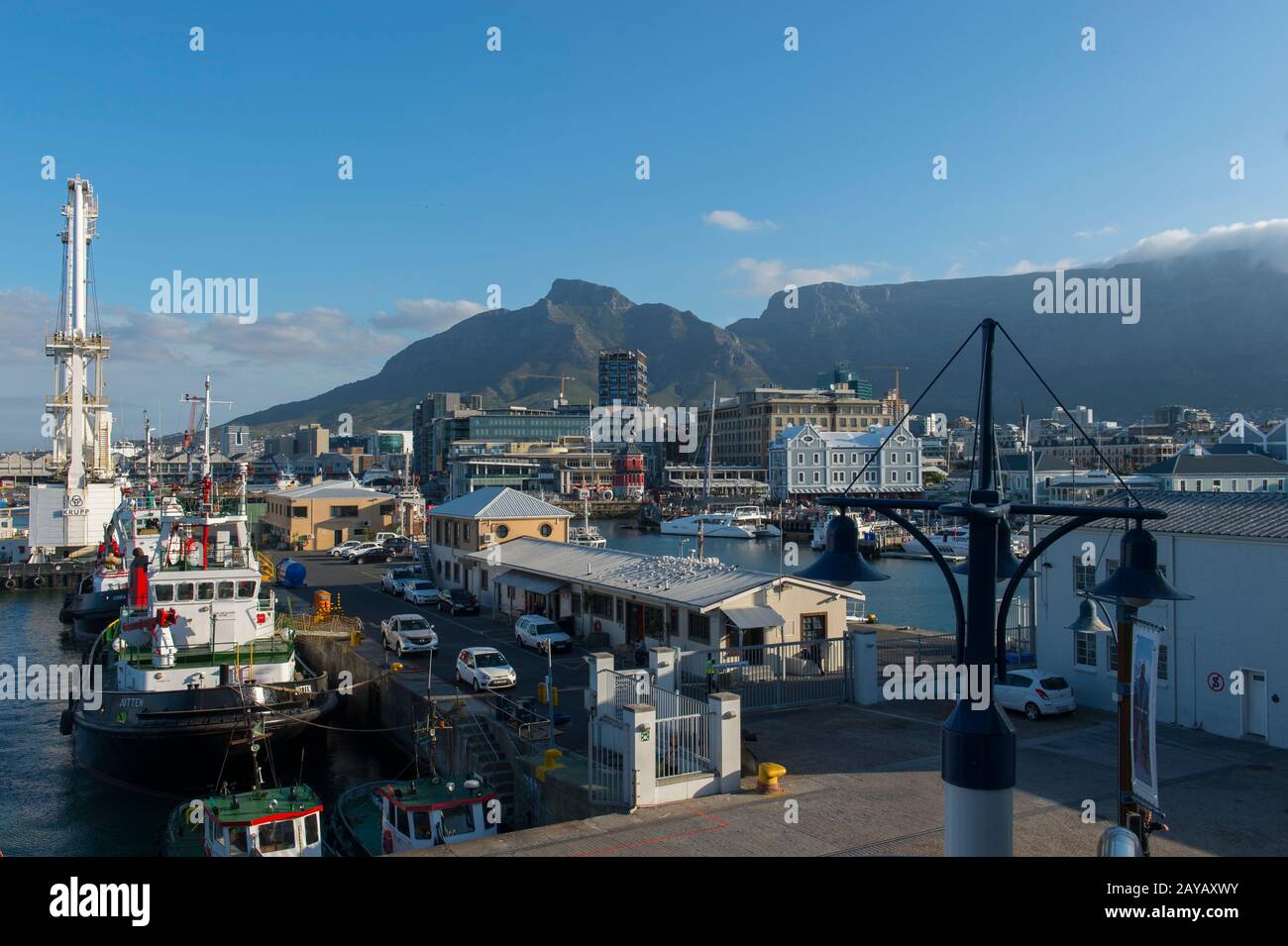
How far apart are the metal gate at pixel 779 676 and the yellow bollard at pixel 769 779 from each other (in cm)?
379

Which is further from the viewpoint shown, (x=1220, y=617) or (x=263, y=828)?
(x=1220, y=617)

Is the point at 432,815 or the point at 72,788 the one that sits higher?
the point at 432,815

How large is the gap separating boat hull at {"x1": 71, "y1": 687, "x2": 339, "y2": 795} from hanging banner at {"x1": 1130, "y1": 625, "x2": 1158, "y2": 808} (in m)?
17.3

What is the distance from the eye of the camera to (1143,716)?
7496 mm

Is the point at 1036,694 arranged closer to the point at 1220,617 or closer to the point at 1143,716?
the point at 1220,617

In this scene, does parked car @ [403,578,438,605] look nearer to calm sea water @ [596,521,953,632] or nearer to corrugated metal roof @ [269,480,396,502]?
calm sea water @ [596,521,953,632]

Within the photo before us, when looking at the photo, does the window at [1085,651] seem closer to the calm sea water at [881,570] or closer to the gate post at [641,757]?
the calm sea water at [881,570]

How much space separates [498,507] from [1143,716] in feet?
95.8

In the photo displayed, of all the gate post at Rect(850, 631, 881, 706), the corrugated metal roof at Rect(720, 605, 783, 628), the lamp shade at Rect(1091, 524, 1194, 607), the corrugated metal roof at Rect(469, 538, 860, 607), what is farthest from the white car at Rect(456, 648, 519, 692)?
the lamp shade at Rect(1091, 524, 1194, 607)

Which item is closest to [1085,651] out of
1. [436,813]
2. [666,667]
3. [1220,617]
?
[1220,617]
